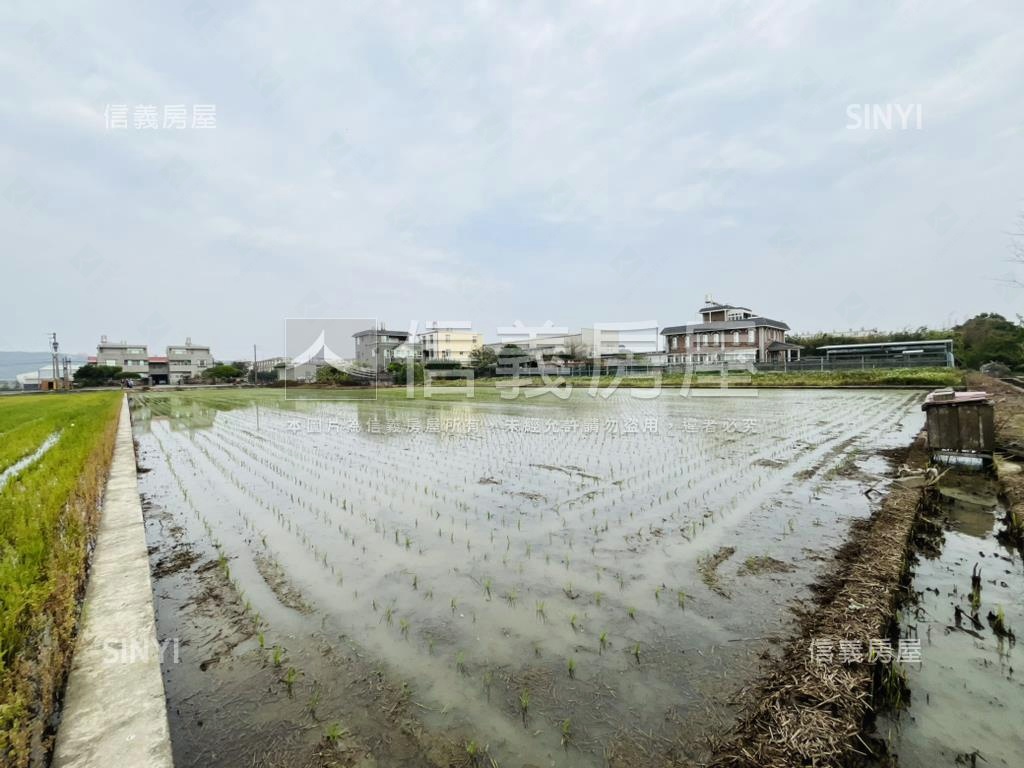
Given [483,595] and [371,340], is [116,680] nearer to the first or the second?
[483,595]

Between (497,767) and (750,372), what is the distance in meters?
38.2

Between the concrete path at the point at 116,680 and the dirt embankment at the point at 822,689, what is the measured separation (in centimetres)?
255

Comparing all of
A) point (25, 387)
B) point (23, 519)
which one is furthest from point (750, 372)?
point (25, 387)

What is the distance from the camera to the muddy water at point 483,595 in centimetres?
224

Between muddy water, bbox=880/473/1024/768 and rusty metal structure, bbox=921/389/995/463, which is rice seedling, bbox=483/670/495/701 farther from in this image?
rusty metal structure, bbox=921/389/995/463

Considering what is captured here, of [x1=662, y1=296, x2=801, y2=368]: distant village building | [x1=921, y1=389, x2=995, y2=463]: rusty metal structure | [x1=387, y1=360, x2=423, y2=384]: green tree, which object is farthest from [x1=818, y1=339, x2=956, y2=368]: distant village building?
[x1=387, y1=360, x2=423, y2=384]: green tree

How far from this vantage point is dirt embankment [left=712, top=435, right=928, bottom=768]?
1.99m

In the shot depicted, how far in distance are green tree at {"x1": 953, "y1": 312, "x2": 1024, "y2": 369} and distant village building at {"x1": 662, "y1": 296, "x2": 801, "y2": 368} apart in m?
11.3

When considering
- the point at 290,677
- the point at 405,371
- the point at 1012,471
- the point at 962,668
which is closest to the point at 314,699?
the point at 290,677

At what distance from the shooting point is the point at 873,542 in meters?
4.20

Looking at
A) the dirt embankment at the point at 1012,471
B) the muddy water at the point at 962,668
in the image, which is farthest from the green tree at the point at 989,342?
the muddy water at the point at 962,668

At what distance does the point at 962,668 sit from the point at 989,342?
Answer: 1634 inches

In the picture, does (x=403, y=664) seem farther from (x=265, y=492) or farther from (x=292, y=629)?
(x=265, y=492)

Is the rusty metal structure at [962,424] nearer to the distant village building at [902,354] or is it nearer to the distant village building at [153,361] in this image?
the distant village building at [902,354]
